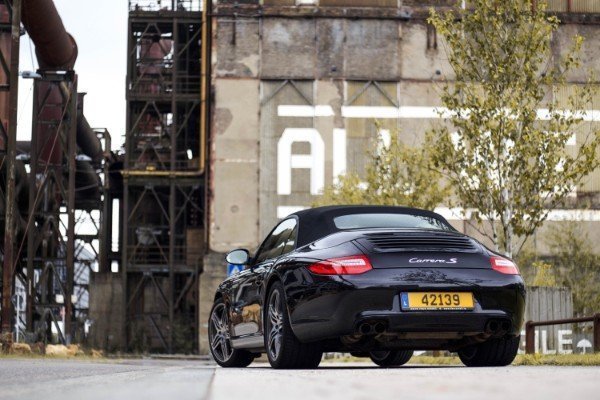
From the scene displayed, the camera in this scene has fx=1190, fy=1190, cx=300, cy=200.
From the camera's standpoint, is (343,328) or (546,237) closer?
(343,328)

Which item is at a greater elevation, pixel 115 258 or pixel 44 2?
pixel 44 2

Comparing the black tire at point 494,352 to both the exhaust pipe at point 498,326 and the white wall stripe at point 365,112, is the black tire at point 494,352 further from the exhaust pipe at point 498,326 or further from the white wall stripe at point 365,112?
the white wall stripe at point 365,112

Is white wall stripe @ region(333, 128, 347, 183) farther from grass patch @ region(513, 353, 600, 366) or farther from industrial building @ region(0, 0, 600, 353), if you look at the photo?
grass patch @ region(513, 353, 600, 366)

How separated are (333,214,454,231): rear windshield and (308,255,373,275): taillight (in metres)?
0.86

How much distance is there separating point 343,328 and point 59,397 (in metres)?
3.26

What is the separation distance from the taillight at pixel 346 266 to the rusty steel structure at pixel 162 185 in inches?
1566

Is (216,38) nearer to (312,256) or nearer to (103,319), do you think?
(103,319)

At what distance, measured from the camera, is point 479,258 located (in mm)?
8859

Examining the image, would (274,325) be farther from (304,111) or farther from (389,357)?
(304,111)

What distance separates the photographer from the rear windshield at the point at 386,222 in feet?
31.3

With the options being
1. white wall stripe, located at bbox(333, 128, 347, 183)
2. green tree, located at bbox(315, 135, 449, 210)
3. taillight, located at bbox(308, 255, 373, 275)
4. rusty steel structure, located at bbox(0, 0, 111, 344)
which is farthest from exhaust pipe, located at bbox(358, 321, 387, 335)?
white wall stripe, located at bbox(333, 128, 347, 183)

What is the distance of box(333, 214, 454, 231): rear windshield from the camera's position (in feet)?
31.3

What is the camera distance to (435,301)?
8570 mm

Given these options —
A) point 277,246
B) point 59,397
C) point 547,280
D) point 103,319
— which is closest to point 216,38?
point 103,319
